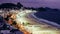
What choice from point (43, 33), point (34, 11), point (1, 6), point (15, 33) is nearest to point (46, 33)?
point (43, 33)

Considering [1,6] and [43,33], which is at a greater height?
[1,6]

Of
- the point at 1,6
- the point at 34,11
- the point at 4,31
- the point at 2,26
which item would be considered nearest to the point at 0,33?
the point at 4,31

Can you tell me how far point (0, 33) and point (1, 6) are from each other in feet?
65.1

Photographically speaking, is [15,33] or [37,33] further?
[37,33]

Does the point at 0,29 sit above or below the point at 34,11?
below

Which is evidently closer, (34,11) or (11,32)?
(11,32)

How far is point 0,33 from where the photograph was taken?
821cm

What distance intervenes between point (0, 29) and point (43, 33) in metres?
2.67

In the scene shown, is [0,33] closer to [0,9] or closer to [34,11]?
[0,9]

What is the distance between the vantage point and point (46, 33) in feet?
34.1

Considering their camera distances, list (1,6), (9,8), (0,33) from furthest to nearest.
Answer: (9,8), (1,6), (0,33)

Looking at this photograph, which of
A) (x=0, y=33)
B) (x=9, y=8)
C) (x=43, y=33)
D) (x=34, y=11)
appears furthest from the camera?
(x=34, y=11)

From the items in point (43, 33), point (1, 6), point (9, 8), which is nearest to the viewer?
point (43, 33)

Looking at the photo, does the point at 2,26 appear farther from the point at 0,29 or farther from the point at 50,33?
the point at 50,33
